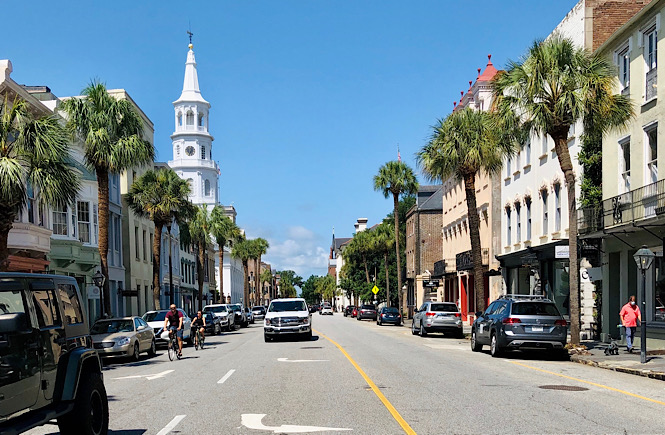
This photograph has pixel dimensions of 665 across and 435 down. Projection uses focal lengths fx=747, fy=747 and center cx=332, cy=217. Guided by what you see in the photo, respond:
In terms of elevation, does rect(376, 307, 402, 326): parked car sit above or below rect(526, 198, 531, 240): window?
below

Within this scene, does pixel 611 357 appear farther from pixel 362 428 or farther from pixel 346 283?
pixel 346 283

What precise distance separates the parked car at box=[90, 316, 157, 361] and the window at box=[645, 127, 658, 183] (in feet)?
56.6

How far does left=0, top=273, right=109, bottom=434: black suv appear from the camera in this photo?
6973 mm

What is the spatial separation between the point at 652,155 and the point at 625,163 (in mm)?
1854

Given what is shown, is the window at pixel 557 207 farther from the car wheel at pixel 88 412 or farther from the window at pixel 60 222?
the car wheel at pixel 88 412

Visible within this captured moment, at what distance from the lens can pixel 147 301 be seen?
2133 inches

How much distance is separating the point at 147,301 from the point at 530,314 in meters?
37.9

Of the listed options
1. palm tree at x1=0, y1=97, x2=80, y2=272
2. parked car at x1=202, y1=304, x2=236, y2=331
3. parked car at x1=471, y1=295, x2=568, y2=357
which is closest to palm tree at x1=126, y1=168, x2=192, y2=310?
parked car at x1=202, y1=304, x2=236, y2=331

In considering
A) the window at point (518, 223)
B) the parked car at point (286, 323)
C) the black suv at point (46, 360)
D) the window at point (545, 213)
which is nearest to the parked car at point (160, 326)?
the parked car at point (286, 323)

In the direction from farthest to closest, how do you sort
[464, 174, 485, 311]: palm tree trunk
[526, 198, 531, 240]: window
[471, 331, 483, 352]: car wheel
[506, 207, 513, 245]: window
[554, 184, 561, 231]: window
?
[506, 207, 513, 245]: window < [526, 198, 531, 240]: window < [554, 184, 561, 231]: window < [464, 174, 485, 311]: palm tree trunk < [471, 331, 483, 352]: car wheel

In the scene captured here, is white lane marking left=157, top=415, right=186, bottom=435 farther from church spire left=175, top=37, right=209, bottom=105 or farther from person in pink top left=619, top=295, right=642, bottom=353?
church spire left=175, top=37, right=209, bottom=105

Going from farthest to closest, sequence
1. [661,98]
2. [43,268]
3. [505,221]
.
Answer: [505,221], [43,268], [661,98]

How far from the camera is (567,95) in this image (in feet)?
73.9

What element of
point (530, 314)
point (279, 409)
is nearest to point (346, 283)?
point (530, 314)
